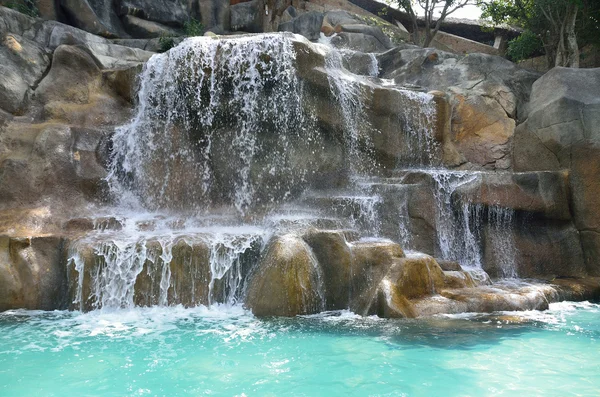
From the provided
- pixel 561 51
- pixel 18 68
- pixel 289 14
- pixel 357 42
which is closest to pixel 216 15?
pixel 289 14

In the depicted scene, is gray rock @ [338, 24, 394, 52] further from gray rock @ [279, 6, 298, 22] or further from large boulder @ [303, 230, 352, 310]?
large boulder @ [303, 230, 352, 310]

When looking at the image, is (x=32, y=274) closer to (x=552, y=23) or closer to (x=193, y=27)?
(x=193, y=27)

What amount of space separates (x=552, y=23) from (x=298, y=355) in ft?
42.7

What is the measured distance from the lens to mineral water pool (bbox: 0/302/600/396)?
4656 millimetres

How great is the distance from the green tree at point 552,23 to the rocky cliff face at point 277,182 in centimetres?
220

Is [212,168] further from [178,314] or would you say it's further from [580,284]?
[580,284]

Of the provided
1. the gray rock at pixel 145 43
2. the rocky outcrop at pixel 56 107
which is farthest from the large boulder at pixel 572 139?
the gray rock at pixel 145 43

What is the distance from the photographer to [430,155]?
12211 millimetres

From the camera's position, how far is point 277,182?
10.8 m

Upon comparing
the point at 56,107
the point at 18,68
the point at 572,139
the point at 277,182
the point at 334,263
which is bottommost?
the point at 334,263

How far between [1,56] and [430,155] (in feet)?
31.0

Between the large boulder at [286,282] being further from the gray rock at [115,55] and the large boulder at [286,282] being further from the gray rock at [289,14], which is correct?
the gray rock at [289,14]

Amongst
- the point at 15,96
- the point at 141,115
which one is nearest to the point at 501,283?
the point at 141,115

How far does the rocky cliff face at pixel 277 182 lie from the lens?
767cm
